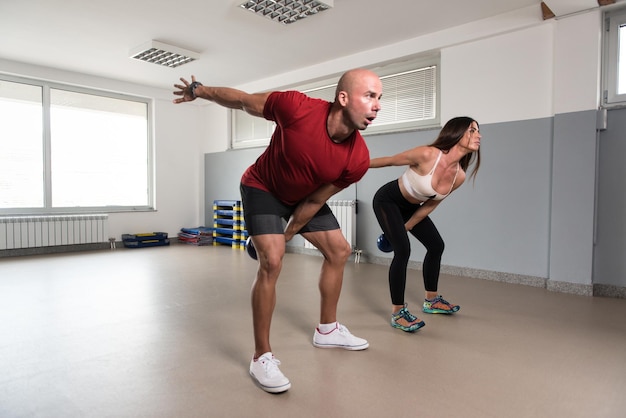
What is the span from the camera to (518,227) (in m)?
3.99

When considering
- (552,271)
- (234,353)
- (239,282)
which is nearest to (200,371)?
(234,353)

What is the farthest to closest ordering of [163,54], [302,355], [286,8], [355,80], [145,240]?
1. [145,240]
2. [163,54]
3. [286,8]
4. [302,355]
5. [355,80]

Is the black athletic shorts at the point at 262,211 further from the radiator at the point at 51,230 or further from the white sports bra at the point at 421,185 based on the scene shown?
the radiator at the point at 51,230

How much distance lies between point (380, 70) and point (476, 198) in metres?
2.02

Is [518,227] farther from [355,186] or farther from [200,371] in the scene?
[200,371]

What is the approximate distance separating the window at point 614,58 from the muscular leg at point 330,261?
2976 millimetres

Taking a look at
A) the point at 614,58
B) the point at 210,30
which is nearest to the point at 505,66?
the point at 614,58

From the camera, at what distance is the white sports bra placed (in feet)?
8.13

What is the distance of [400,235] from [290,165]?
3.63 feet

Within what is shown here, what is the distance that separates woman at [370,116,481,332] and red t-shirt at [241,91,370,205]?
1.95ft

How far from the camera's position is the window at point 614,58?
11.5 ft

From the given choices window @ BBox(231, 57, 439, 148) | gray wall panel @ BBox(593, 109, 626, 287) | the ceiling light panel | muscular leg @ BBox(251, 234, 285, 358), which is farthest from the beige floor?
the ceiling light panel

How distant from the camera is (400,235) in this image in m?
2.55

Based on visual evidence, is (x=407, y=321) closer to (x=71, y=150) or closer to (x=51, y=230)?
(x=51, y=230)
